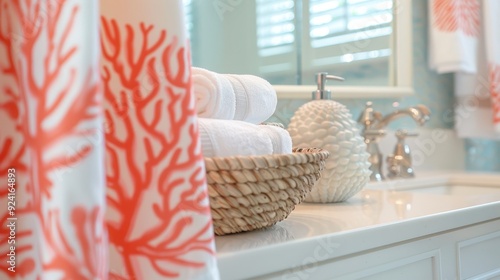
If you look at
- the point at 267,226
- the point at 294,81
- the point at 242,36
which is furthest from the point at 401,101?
the point at 267,226

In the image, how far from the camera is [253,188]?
1.92ft

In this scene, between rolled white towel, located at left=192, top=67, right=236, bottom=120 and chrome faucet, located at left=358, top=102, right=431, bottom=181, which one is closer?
rolled white towel, located at left=192, top=67, right=236, bottom=120

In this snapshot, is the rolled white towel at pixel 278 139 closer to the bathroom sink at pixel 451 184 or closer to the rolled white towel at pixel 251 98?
the rolled white towel at pixel 251 98

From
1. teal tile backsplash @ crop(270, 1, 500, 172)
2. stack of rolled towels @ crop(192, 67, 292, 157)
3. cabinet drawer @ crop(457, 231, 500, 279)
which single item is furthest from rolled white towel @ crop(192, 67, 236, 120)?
teal tile backsplash @ crop(270, 1, 500, 172)

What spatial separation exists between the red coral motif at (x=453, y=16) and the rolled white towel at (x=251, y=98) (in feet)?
3.13

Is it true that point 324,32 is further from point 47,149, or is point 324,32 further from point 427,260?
point 47,149

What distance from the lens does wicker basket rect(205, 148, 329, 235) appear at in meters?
0.57

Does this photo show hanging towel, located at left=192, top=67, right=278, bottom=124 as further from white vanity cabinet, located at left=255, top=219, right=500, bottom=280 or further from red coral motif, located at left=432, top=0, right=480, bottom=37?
red coral motif, located at left=432, top=0, right=480, bottom=37

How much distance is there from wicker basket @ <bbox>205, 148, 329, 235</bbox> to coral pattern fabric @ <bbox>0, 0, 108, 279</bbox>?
0.19 metres

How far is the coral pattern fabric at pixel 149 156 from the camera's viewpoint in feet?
1.48

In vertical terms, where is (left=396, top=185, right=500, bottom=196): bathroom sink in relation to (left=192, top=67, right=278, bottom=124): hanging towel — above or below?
below

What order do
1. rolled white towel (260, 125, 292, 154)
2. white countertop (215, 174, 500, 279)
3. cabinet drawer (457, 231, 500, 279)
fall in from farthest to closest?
cabinet drawer (457, 231, 500, 279), rolled white towel (260, 125, 292, 154), white countertop (215, 174, 500, 279)

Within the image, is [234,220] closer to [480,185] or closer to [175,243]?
[175,243]

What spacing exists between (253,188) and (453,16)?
1.12 metres
